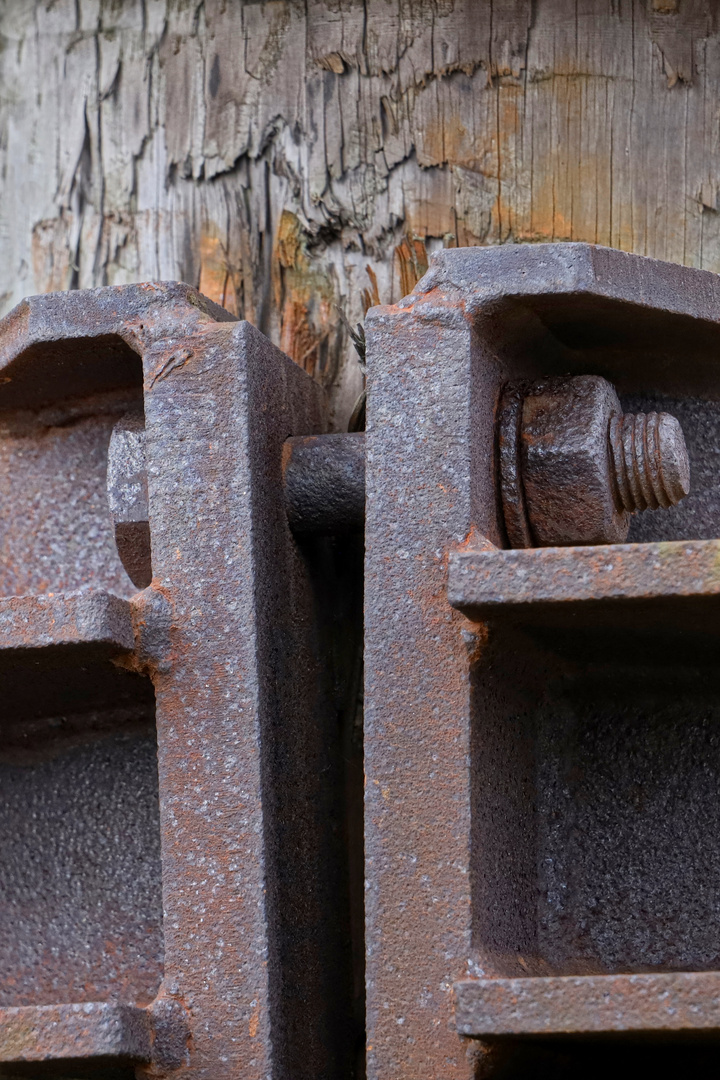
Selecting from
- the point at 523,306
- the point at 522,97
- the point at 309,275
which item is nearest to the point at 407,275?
the point at 309,275

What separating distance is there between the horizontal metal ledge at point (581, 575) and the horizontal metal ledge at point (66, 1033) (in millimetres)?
562

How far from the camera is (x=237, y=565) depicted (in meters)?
1.44

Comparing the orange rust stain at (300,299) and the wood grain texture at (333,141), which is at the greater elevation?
the wood grain texture at (333,141)

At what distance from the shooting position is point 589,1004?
1188mm

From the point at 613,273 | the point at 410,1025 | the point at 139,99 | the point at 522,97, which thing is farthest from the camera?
the point at 139,99

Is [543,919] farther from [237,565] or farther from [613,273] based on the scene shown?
[613,273]

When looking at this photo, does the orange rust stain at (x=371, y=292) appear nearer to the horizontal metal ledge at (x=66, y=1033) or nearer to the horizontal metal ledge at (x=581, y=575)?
the horizontal metal ledge at (x=581, y=575)

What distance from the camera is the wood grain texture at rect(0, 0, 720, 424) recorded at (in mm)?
1814

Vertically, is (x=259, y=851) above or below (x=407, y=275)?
below

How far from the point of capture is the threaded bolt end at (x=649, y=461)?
55.2 inches

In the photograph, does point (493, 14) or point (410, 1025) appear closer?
point (410, 1025)

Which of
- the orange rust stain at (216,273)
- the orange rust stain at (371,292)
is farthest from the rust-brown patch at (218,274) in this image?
the orange rust stain at (371,292)

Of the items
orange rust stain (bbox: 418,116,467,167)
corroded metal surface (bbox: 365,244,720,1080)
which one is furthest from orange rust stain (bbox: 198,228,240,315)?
corroded metal surface (bbox: 365,244,720,1080)

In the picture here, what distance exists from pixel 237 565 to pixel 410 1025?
0.54 metres
